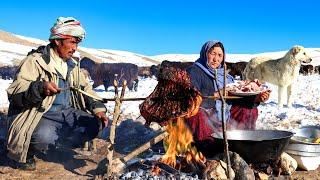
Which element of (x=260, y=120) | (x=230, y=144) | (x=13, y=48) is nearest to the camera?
(x=230, y=144)

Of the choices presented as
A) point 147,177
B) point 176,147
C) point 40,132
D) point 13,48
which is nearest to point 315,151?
point 176,147

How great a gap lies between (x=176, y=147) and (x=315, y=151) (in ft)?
5.27

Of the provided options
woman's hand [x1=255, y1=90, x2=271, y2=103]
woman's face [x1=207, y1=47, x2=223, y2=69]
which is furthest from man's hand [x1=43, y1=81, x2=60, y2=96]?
woman's hand [x1=255, y1=90, x2=271, y2=103]

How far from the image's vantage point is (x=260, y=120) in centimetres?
746

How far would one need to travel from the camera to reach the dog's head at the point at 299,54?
995 centimetres

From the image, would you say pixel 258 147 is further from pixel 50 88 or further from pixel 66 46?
pixel 66 46

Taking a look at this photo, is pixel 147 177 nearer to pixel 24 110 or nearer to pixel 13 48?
pixel 24 110

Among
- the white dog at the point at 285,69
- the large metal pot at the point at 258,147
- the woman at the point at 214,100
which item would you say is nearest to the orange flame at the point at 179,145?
the large metal pot at the point at 258,147

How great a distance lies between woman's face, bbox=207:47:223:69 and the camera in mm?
4961

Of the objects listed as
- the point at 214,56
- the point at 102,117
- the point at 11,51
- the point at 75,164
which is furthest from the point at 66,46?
the point at 11,51

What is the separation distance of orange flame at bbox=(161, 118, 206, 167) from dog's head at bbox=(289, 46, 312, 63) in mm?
6562

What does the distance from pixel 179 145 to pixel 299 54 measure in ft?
22.4

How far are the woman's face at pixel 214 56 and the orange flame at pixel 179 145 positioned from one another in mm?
1121

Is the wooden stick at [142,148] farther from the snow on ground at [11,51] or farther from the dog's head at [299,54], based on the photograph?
the snow on ground at [11,51]
